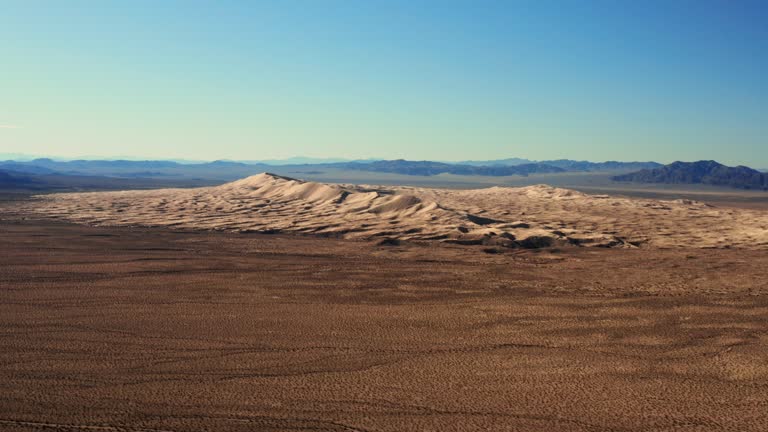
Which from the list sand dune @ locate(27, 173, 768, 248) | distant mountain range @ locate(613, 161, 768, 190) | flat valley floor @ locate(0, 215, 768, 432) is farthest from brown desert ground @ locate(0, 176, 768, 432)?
distant mountain range @ locate(613, 161, 768, 190)

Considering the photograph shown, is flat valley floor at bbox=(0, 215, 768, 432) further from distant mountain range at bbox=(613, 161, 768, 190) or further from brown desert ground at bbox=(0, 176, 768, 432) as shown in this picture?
distant mountain range at bbox=(613, 161, 768, 190)

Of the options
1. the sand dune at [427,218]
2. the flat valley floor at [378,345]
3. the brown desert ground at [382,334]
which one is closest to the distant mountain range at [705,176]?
the sand dune at [427,218]

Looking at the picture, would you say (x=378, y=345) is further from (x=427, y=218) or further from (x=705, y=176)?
(x=705, y=176)

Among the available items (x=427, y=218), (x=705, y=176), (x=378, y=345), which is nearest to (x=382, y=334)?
(x=378, y=345)

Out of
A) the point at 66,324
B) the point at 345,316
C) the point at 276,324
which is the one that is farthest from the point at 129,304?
the point at 345,316

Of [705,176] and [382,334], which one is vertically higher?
[705,176]
